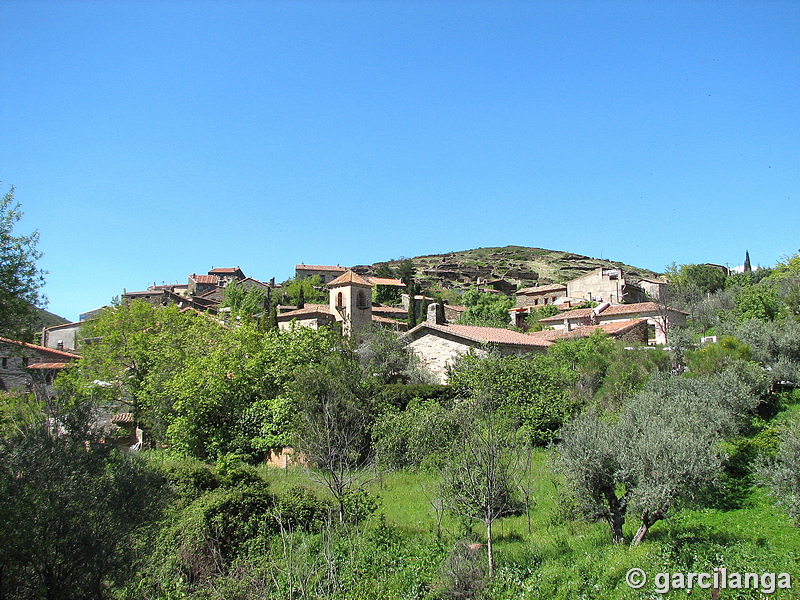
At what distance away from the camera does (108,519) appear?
8.80 m

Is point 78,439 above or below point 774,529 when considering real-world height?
above

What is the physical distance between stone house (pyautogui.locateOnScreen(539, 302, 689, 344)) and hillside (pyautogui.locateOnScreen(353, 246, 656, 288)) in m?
55.3

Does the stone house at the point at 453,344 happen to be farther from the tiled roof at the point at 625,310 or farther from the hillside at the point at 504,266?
the hillside at the point at 504,266

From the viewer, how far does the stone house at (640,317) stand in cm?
3988

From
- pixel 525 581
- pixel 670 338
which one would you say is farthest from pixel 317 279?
pixel 525 581

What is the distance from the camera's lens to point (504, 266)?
11950 centimetres

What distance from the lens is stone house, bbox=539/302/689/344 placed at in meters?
39.9

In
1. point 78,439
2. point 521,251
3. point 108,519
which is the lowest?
point 108,519

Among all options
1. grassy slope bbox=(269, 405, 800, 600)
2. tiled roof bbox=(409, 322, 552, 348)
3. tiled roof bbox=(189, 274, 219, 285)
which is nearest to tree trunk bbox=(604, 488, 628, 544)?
grassy slope bbox=(269, 405, 800, 600)

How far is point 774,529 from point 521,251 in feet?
444

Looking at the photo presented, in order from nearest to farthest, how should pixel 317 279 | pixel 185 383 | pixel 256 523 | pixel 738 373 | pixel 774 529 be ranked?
pixel 774 529
pixel 256 523
pixel 738 373
pixel 185 383
pixel 317 279

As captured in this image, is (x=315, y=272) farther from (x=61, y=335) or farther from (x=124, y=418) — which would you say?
(x=124, y=418)

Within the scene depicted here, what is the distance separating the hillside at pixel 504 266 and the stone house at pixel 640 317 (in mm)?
55295

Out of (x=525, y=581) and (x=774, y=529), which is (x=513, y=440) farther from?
(x=774, y=529)
